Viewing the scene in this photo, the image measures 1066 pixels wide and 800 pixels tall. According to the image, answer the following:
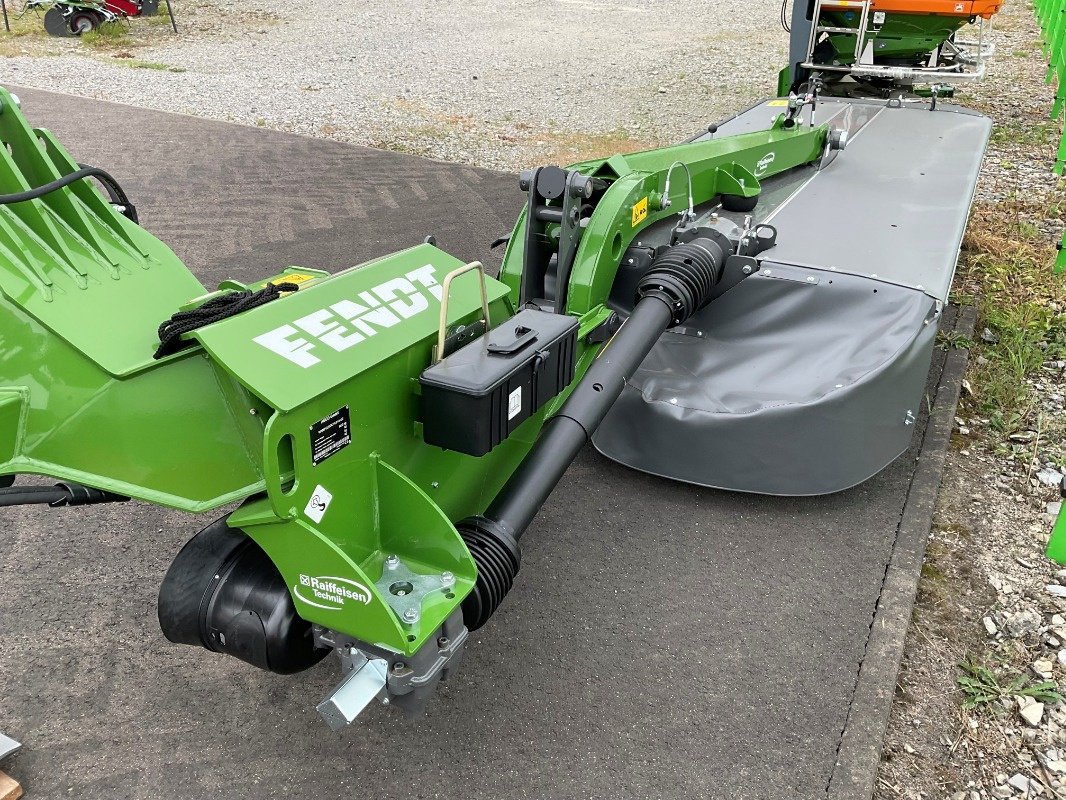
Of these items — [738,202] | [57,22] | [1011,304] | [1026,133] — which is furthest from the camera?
[57,22]

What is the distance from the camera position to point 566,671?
248cm

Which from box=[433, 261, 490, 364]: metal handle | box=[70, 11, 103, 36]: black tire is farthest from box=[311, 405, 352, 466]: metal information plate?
box=[70, 11, 103, 36]: black tire

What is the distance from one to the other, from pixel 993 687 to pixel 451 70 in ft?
32.8

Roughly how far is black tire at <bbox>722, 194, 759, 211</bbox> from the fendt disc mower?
69 cm

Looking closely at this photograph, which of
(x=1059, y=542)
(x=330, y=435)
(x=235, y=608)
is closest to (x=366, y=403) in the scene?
(x=330, y=435)

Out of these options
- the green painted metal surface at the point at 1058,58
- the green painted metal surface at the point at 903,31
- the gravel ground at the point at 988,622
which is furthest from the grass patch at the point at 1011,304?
the green painted metal surface at the point at 903,31

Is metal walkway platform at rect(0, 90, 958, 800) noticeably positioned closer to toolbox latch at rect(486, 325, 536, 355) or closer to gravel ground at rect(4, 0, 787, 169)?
toolbox latch at rect(486, 325, 536, 355)

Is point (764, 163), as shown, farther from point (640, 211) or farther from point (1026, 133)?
point (1026, 133)

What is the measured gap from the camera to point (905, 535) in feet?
9.94

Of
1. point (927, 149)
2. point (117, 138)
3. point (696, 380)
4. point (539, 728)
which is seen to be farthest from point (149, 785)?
point (117, 138)

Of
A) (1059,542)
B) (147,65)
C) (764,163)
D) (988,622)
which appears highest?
(764,163)

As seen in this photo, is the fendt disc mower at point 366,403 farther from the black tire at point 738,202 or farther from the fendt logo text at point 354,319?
the black tire at point 738,202

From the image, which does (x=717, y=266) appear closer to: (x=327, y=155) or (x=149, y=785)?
(x=149, y=785)

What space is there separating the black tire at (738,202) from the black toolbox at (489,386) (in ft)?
6.45
